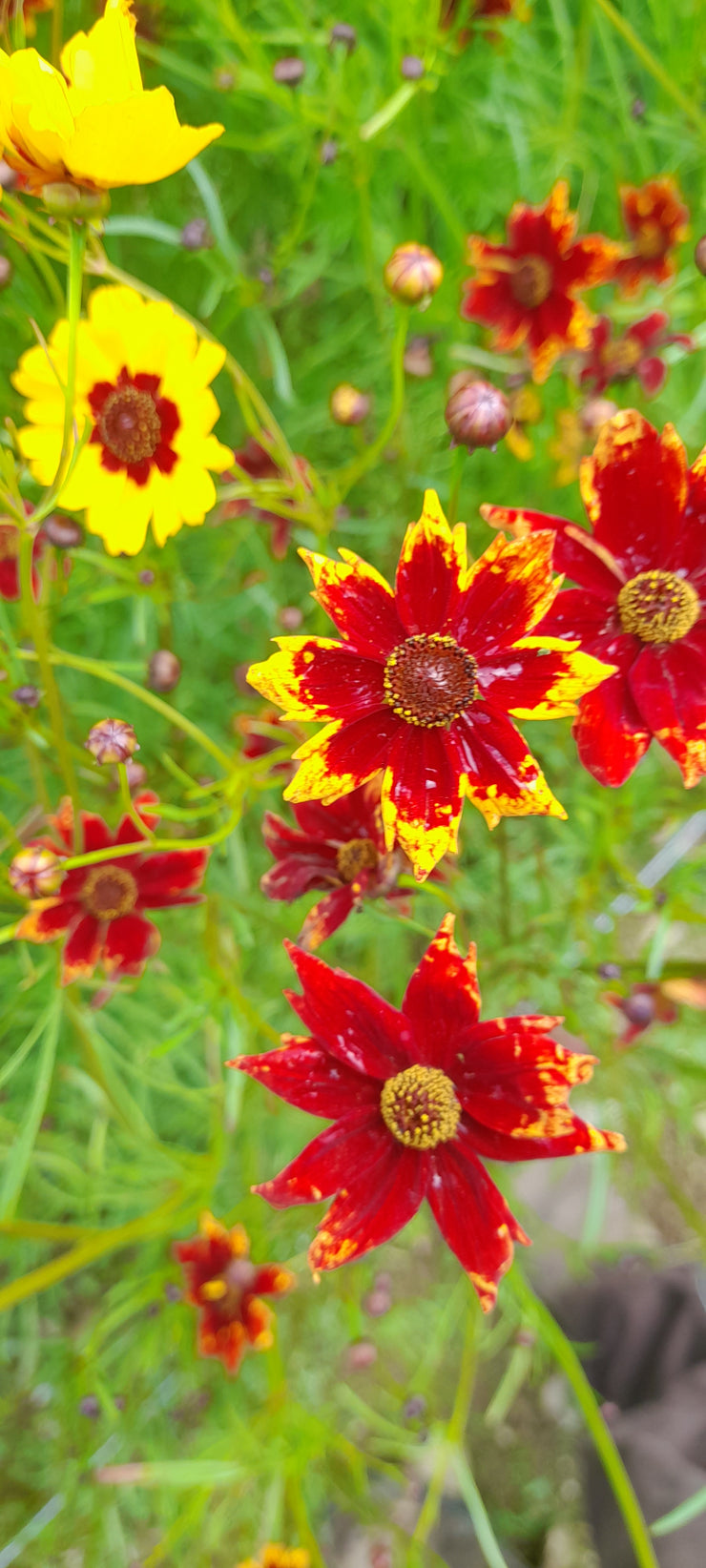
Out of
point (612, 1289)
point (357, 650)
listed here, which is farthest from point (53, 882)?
point (612, 1289)

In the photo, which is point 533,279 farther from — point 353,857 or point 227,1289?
point 227,1289

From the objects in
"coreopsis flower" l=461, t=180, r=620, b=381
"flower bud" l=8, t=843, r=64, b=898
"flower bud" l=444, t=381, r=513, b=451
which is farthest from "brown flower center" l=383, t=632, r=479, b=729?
"coreopsis flower" l=461, t=180, r=620, b=381

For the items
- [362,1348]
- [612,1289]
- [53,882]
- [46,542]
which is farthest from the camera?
[612,1289]

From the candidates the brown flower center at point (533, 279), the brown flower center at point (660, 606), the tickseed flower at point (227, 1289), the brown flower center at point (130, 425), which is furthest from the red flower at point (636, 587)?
the tickseed flower at point (227, 1289)

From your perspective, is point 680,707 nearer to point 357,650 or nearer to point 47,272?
point 357,650

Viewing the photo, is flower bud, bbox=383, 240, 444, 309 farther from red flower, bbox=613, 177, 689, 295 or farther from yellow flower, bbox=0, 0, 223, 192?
red flower, bbox=613, 177, 689, 295

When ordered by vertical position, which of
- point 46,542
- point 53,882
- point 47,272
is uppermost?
point 47,272
